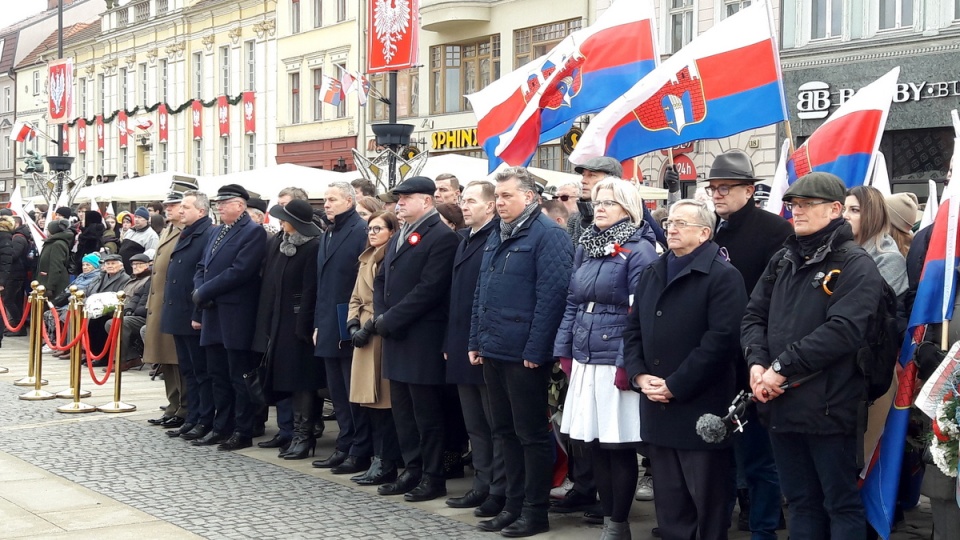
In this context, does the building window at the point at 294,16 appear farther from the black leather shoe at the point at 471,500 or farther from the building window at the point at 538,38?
the black leather shoe at the point at 471,500

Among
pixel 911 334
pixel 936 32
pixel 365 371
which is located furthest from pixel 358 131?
pixel 911 334

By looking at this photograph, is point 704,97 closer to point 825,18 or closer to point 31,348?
point 31,348

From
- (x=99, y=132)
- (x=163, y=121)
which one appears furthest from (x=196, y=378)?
(x=99, y=132)

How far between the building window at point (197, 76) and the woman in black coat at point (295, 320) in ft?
128

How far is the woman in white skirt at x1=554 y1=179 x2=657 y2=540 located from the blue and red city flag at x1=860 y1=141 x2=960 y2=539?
1.22m

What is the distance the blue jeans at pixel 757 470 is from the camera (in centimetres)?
→ 681

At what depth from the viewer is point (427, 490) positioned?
27.3 ft

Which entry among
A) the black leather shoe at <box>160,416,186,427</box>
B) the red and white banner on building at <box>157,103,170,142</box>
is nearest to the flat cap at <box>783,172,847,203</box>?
the black leather shoe at <box>160,416,186,427</box>

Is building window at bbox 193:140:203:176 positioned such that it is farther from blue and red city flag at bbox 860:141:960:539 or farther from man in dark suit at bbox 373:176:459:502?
blue and red city flag at bbox 860:141:960:539

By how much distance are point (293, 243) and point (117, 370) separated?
3.22 meters

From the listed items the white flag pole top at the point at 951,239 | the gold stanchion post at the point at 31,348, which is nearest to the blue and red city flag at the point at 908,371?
the white flag pole top at the point at 951,239

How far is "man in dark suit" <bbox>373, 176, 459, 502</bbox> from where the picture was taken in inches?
325

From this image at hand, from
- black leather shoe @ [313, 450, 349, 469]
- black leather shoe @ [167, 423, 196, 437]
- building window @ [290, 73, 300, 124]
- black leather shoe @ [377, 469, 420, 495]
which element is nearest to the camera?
black leather shoe @ [377, 469, 420, 495]

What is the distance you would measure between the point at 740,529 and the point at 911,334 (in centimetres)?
183
